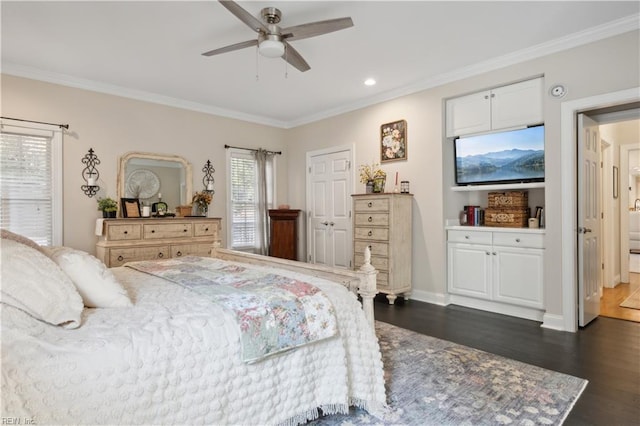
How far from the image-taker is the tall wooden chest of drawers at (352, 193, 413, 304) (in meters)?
4.25

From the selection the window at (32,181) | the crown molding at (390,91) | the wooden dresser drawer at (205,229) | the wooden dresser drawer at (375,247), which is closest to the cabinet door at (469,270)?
the wooden dresser drawer at (375,247)

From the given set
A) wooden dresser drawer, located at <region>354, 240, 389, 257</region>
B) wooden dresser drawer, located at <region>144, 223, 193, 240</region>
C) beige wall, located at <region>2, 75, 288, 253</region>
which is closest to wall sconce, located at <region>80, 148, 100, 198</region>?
beige wall, located at <region>2, 75, 288, 253</region>

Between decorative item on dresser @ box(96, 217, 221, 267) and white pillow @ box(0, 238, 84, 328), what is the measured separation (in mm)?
2426

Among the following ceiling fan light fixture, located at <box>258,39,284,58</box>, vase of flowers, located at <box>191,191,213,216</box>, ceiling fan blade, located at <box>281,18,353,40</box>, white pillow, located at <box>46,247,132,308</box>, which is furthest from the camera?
vase of flowers, located at <box>191,191,213,216</box>

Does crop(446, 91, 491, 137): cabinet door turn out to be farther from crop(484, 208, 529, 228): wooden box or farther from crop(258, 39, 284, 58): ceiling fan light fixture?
crop(258, 39, 284, 58): ceiling fan light fixture

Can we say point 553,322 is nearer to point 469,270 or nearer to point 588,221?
point 469,270

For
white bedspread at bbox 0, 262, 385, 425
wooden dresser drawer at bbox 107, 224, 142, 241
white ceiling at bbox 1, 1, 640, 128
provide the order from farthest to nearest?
wooden dresser drawer at bbox 107, 224, 142, 241 < white ceiling at bbox 1, 1, 640, 128 < white bedspread at bbox 0, 262, 385, 425

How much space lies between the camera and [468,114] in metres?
4.12

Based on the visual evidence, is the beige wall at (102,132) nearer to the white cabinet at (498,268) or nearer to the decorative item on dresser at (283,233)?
the decorative item on dresser at (283,233)

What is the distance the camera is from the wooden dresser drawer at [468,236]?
3979 millimetres

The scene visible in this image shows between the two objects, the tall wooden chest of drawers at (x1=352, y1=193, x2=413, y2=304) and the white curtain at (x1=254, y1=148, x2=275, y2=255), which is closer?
the tall wooden chest of drawers at (x1=352, y1=193, x2=413, y2=304)

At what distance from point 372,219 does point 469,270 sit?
1.28m

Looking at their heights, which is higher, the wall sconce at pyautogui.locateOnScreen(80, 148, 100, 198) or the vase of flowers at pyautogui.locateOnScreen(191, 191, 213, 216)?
the wall sconce at pyautogui.locateOnScreen(80, 148, 100, 198)

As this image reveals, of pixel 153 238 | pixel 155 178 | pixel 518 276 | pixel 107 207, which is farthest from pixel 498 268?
pixel 107 207
